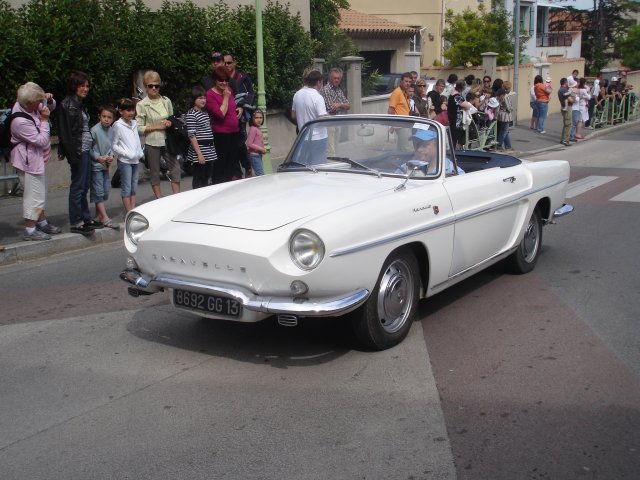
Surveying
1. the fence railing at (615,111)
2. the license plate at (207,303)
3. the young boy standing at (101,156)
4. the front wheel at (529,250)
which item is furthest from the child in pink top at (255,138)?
the fence railing at (615,111)

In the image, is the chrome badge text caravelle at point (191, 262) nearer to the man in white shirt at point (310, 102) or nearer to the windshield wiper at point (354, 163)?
the windshield wiper at point (354, 163)

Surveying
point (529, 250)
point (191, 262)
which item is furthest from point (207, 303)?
point (529, 250)

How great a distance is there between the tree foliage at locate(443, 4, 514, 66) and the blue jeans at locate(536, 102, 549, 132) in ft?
25.2

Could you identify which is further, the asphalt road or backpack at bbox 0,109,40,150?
backpack at bbox 0,109,40,150

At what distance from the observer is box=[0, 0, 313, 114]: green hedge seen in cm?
1227

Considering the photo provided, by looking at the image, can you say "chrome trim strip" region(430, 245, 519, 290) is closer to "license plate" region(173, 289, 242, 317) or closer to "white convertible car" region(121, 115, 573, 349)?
"white convertible car" region(121, 115, 573, 349)

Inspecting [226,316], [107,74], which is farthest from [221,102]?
[226,316]

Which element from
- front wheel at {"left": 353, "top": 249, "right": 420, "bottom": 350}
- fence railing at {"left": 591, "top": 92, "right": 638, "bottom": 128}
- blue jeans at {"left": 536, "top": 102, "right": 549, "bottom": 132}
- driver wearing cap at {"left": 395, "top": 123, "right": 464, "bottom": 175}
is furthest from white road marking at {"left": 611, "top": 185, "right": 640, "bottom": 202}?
fence railing at {"left": 591, "top": 92, "right": 638, "bottom": 128}

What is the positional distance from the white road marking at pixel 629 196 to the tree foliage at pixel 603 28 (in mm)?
37425

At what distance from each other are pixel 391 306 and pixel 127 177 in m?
5.45

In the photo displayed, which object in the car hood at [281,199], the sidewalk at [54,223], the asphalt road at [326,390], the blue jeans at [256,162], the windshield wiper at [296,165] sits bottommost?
the asphalt road at [326,390]

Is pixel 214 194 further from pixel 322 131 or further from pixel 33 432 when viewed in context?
pixel 33 432

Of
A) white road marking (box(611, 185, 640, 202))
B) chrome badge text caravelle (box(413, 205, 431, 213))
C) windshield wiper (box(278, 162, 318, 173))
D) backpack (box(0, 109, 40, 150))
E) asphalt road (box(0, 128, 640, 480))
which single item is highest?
backpack (box(0, 109, 40, 150))

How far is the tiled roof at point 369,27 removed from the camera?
29.8 metres
